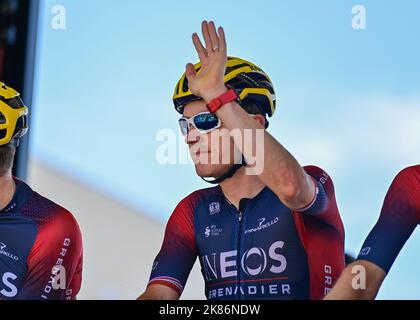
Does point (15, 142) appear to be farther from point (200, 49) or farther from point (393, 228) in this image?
point (393, 228)

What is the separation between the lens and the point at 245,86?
4602mm

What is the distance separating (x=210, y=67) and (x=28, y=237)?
142 centimetres

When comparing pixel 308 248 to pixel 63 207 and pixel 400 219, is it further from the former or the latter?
pixel 63 207

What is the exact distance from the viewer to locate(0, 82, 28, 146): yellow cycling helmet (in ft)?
15.8

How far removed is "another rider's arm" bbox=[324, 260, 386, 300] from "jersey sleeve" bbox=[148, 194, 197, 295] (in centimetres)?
78

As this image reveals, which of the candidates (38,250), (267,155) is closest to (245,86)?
(267,155)

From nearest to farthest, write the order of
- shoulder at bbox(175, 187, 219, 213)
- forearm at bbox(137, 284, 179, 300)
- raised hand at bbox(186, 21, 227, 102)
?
raised hand at bbox(186, 21, 227, 102), forearm at bbox(137, 284, 179, 300), shoulder at bbox(175, 187, 219, 213)

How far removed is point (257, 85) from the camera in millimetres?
4645

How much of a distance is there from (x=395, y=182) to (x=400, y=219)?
9.9 inches

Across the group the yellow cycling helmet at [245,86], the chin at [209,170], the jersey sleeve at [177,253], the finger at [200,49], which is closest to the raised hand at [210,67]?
the finger at [200,49]

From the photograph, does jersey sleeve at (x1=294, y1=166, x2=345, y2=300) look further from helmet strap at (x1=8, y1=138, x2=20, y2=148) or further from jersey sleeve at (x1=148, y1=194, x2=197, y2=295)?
helmet strap at (x1=8, y1=138, x2=20, y2=148)

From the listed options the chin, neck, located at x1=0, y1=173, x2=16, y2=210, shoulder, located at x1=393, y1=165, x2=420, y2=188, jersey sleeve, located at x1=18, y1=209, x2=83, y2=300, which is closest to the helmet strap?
neck, located at x1=0, y1=173, x2=16, y2=210
